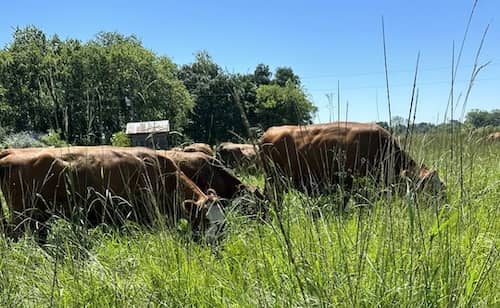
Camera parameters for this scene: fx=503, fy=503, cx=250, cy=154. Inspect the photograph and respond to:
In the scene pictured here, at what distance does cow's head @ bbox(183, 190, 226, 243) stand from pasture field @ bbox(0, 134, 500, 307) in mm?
561

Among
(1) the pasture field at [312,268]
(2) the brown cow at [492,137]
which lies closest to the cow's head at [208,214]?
(1) the pasture field at [312,268]

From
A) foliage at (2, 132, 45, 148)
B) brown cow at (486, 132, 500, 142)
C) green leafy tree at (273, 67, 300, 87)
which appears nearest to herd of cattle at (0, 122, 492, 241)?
foliage at (2, 132, 45, 148)

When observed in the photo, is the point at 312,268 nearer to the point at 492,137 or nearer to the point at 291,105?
the point at 291,105

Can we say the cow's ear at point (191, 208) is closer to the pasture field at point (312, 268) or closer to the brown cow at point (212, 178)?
the pasture field at point (312, 268)

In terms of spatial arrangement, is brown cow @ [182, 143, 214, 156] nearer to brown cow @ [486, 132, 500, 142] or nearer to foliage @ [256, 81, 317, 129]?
foliage @ [256, 81, 317, 129]

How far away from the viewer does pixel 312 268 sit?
2.03 meters

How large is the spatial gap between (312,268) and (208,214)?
245 cm

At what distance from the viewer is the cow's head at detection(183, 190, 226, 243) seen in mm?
3889

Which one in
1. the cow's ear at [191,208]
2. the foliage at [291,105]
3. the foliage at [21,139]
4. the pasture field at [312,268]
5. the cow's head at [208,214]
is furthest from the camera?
the cow's ear at [191,208]

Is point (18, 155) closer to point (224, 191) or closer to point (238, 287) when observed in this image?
point (224, 191)

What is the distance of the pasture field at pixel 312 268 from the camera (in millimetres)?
1911

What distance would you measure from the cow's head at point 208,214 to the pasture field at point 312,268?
1.84 feet

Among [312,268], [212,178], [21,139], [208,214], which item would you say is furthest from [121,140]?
[312,268]

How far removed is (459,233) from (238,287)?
1.03 meters
